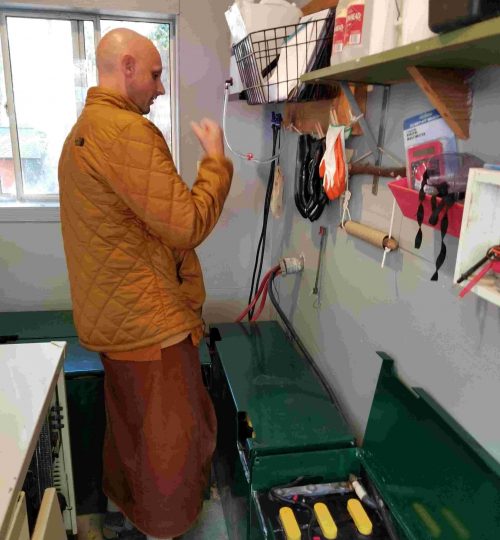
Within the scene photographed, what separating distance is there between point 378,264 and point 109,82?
92cm

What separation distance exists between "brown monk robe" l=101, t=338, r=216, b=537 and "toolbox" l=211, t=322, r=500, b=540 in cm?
14

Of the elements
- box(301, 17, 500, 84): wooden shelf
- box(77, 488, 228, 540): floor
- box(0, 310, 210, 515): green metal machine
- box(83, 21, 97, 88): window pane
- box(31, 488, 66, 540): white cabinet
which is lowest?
box(77, 488, 228, 540): floor

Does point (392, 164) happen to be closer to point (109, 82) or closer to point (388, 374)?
point (388, 374)

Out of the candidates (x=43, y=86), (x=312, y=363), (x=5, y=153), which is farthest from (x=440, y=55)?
(x=5, y=153)

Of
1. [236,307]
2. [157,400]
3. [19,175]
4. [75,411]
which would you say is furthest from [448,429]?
[19,175]

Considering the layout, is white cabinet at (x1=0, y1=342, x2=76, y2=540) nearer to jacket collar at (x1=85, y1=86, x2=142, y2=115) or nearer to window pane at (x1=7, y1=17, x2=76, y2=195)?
jacket collar at (x1=85, y1=86, x2=142, y2=115)

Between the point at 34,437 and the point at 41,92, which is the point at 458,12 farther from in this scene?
the point at 41,92

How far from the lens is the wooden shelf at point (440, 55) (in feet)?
2.09

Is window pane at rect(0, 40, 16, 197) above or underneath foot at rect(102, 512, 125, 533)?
above

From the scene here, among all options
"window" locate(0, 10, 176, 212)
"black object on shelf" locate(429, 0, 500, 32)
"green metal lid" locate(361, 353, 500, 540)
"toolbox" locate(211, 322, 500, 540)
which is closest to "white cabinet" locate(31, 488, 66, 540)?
"toolbox" locate(211, 322, 500, 540)

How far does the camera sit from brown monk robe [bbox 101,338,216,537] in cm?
142

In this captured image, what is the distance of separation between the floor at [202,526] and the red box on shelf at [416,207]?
1.44 meters

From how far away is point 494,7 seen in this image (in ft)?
2.02

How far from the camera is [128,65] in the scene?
125cm
